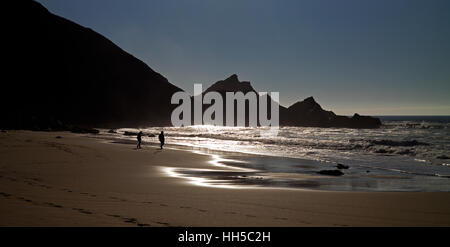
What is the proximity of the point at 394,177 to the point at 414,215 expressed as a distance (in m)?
7.79

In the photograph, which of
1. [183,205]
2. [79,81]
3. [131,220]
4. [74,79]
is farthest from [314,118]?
[131,220]

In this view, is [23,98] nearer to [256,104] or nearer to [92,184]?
[92,184]

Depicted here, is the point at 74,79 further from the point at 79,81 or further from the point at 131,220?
the point at 131,220

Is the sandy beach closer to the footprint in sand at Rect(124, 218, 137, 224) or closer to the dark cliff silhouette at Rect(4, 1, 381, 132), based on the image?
the footprint in sand at Rect(124, 218, 137, 224)

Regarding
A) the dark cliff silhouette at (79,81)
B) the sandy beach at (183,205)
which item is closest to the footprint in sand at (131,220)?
the sandy beach at (183,205)

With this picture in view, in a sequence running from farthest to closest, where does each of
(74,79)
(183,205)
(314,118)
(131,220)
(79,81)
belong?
(314,118) → (79,81) → (74,79) → (183,205) → (131,220)

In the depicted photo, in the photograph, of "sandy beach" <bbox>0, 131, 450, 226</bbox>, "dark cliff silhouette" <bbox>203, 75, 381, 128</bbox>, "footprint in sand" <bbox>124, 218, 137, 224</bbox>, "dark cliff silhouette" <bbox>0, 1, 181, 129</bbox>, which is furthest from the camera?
"dark cliff silhouette" <bbox>203, 75, 381, 128</bbox>

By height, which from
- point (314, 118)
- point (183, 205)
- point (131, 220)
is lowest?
point (183, 205)

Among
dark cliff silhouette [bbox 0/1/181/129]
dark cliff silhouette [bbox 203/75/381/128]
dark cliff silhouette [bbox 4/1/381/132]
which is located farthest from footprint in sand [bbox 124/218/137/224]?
dark cliff silhouette [bbox 203/75/381/128]

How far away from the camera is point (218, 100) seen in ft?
497

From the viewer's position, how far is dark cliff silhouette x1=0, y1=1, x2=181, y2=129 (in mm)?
81625

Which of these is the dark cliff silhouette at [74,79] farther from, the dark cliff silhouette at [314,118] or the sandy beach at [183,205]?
the sandy beach at [183,205]

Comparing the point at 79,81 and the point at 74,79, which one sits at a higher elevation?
the point at 74,79

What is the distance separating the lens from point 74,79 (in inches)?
3716
